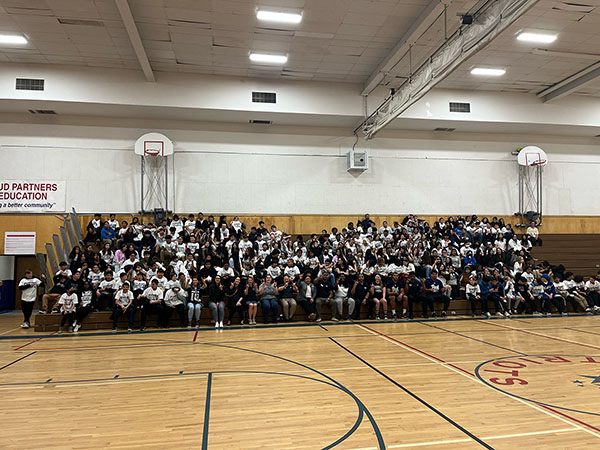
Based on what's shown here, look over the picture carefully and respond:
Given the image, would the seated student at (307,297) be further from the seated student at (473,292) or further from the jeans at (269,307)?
the seated student at (473,292)

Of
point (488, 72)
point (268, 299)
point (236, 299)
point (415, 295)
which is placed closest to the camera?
point (236, 299)

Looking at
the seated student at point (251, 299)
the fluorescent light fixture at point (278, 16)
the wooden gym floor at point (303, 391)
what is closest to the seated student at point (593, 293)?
the wooden gym floor at point (303, 391)

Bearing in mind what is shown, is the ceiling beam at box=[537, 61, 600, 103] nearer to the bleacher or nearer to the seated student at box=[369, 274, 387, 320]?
the bleacher

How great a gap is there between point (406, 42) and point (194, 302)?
395 inches

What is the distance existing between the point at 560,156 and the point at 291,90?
13.4 meters

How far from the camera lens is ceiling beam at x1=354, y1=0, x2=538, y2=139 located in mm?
9281

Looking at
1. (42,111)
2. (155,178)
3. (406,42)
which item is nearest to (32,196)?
(42,111)

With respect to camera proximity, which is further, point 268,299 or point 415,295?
point 415,295

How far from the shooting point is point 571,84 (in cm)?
1669

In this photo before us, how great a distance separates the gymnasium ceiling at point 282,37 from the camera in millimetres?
11609

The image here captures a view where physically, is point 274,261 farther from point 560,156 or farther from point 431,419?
point 560,156

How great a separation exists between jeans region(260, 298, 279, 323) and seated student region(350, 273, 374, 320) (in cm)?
234

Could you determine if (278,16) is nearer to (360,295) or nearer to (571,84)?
(360,295)

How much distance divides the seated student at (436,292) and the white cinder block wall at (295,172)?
629 cm
